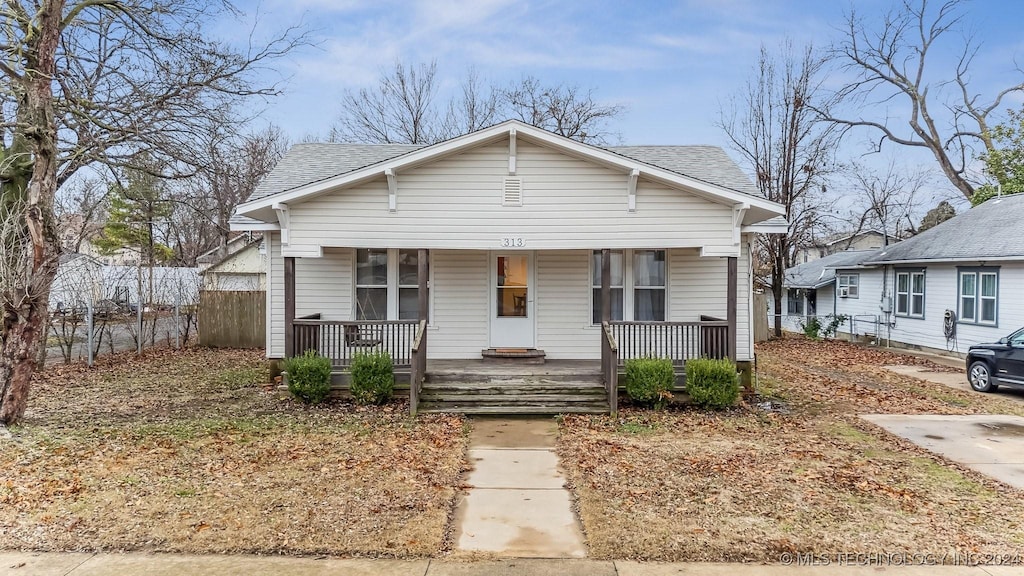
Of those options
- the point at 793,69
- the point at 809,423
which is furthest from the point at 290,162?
the point at 793,69

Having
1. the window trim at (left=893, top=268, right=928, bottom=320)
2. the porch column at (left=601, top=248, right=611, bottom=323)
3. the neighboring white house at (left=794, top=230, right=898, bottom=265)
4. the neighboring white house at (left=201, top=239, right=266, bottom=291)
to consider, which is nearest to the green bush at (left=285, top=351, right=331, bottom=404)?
the porch column at (left=601, top=248, right=611, bottom=323)

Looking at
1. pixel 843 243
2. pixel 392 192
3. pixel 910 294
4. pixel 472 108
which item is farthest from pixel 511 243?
pixel 843 243

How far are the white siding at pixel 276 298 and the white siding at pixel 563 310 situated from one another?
16.5 ft

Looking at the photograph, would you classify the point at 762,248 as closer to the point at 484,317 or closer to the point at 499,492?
the point at 484,317

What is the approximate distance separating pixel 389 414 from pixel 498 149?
15.9 feet

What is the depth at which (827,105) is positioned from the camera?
26797mm

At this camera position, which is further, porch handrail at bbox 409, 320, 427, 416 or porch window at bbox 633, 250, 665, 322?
porch window at bbox 633, 250, 665, 322

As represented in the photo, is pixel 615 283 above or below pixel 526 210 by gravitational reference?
below

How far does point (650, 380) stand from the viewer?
9211 mm

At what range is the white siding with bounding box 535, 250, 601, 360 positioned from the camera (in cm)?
1130

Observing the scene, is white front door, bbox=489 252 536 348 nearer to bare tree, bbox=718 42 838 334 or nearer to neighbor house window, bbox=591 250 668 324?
neighbor house window, bbox=591 250 668 324

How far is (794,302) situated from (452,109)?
2036 cm

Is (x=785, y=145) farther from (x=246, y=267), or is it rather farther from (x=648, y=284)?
(x=246, y=267)

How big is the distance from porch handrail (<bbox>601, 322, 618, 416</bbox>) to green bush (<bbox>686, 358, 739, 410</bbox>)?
1328mm
